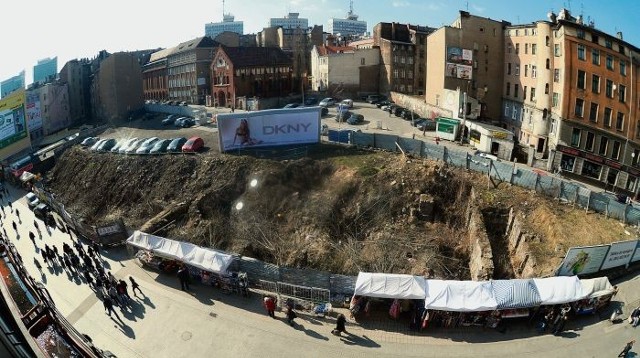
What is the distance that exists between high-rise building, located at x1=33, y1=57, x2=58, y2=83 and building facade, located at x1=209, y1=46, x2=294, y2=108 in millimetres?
50034

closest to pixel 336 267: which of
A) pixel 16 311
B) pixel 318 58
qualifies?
pixel 16 311

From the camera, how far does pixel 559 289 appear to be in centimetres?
2014

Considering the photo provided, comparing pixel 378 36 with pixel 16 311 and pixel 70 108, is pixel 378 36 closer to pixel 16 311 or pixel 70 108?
pixel 70 108

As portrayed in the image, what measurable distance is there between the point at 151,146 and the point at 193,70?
43.1 meters

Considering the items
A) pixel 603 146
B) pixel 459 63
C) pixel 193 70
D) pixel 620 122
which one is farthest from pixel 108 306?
pixel 193 70

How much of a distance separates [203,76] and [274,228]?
2311 inches

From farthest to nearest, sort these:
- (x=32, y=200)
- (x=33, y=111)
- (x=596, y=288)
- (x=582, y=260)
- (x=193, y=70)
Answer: (x=193, y=70), (x=33, y=111), (x=32, y=200), (x=582, y=260), (x=596, y=288)

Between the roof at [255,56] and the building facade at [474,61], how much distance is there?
1186 inches

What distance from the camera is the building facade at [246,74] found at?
69.0 meters

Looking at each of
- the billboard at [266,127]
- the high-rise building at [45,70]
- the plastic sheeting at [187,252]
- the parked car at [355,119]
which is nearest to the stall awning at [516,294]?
the plastic sheeting at [187,252]

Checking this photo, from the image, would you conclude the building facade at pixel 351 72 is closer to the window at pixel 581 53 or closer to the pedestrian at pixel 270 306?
the window at pixel 581 53

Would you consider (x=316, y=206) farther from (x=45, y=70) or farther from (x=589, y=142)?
(x=45, y=70)

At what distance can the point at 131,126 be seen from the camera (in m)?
64.6

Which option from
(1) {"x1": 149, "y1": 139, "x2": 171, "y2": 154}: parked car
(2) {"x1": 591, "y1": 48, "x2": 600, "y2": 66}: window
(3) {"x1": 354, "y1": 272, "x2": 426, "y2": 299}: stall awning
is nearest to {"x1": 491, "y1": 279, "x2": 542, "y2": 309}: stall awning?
(3) {"x1": 354, "y1": 272, "x2": 426, "y2": 299}: stall awning
